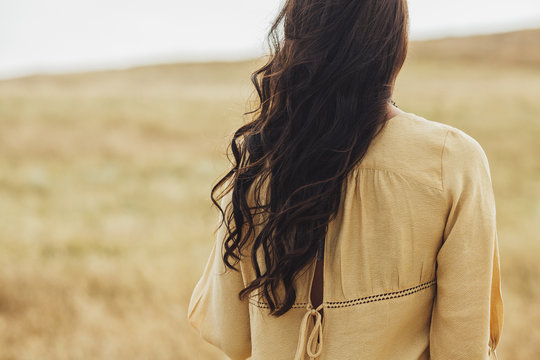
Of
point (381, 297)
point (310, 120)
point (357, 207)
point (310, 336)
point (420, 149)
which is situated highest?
point (310, 120)

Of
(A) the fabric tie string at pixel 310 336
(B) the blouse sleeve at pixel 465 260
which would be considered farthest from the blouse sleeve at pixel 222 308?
(B) the blouse sleeve at pixel 465 260

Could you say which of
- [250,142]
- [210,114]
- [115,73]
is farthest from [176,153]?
[115,73]

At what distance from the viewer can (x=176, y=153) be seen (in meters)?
11.4

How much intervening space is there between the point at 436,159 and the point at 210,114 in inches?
613

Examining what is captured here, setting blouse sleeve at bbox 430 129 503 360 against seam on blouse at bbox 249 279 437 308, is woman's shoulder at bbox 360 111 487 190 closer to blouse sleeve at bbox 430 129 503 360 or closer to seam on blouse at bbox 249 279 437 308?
blouse sleeve at bbox 430 129 503 360

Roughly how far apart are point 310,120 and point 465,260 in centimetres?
61

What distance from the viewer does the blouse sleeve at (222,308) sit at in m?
1.72

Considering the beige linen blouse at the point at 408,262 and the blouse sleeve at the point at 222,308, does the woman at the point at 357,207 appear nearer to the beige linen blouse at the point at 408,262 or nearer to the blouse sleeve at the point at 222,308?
the beige linen blouse at the point at 408,262

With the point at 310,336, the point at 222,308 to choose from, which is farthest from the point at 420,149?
the point at 222,308

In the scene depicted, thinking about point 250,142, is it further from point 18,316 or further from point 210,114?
point 210,114

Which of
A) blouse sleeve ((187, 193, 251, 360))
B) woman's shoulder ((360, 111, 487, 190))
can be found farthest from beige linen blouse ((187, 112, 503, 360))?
blouse sleeve ((187, 193, 251, 360))

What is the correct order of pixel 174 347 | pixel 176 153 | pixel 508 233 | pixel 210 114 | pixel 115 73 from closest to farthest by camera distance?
pixel 174 347
pixel 508 233
pixel 176 153
pixel 210 114
pixel 115 73

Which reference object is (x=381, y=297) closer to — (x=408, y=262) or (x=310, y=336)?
(x=408, y=262)

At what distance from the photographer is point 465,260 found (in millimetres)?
1374
